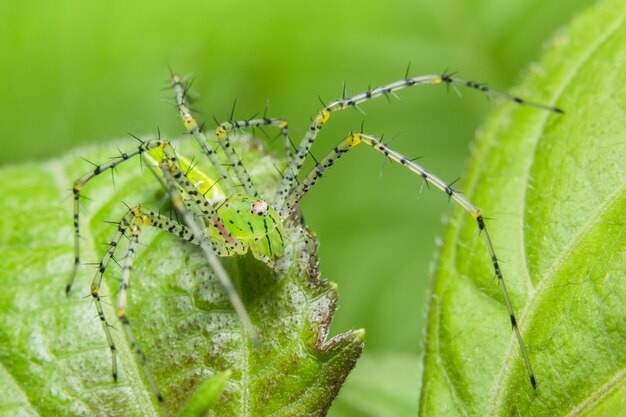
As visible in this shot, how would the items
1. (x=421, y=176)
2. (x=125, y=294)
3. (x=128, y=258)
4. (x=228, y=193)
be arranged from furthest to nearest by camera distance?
(x=228, y=193) → (x=421, y=176) → (x=128, y=258) → (x=125, y=294)

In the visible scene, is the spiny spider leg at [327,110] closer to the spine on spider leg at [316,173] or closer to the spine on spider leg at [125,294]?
the spine on spider leg at [316,173]

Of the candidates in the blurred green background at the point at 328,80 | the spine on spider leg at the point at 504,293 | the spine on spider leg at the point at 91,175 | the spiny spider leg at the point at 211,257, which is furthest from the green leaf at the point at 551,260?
the blurred green background at the point at 328,80

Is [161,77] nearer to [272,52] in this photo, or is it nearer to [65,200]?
[272,52]

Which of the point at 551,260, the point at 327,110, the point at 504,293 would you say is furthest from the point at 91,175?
the point at 551,260

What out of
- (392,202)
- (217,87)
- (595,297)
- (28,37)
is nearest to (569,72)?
(595,297)

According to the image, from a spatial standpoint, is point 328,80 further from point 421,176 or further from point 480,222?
point 480,222

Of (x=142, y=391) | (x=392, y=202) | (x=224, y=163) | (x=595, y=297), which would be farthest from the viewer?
(x=392, y=202)
